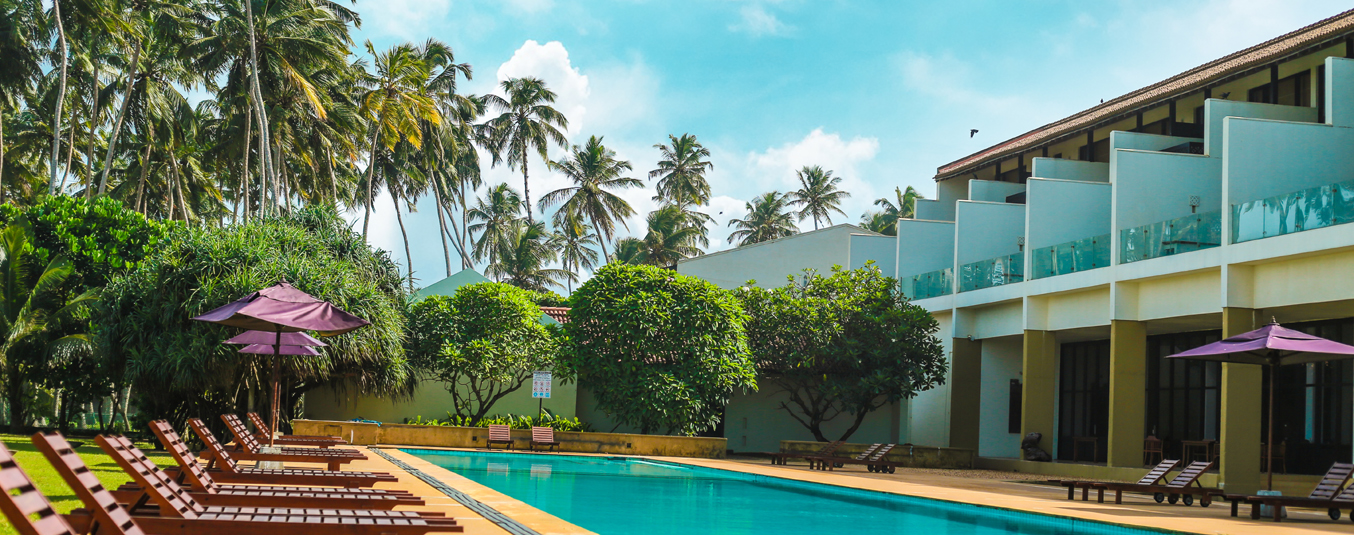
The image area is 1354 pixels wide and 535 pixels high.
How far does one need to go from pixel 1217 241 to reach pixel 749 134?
19559 millimetres

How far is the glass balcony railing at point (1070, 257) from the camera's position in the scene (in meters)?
21.7

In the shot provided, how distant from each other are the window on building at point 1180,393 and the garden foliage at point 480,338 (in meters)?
14.2

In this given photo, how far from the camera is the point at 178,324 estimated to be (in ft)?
62.8

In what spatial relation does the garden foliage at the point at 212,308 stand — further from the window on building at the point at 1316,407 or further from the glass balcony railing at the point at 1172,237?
the window on building at the point at 1316,407

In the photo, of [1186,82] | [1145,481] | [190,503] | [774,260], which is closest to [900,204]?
[774,260]

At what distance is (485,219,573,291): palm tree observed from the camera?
182ft

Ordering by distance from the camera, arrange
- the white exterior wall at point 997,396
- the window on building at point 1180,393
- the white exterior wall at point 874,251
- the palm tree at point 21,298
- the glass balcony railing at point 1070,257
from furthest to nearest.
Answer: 1. the white exterior wall at point 874,251
2. the white exterior wall at point 997,396
3. the window on building at point 1180,393
4. the glass balcony railing at point 1070,257
5. the palm tree at point 21,298

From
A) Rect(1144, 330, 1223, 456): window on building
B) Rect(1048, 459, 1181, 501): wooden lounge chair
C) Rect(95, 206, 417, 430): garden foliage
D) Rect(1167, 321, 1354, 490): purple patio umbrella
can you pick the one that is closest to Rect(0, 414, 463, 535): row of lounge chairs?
Rect(1048, 459, 1181, 501): wooden lounge chair

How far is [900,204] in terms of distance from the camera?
195 feet

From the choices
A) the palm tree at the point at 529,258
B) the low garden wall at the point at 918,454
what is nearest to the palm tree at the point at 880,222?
the palm tree at the point at 529,258

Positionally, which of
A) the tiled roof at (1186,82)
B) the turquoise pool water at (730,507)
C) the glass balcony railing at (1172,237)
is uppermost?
the tiled roof at (1186,82)

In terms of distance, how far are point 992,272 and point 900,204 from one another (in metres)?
34.2

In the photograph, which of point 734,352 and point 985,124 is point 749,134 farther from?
point 734,352

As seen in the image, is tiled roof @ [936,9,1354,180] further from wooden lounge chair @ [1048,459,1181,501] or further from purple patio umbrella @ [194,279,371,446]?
purple patio umbrella @ [194,279,371,446]
